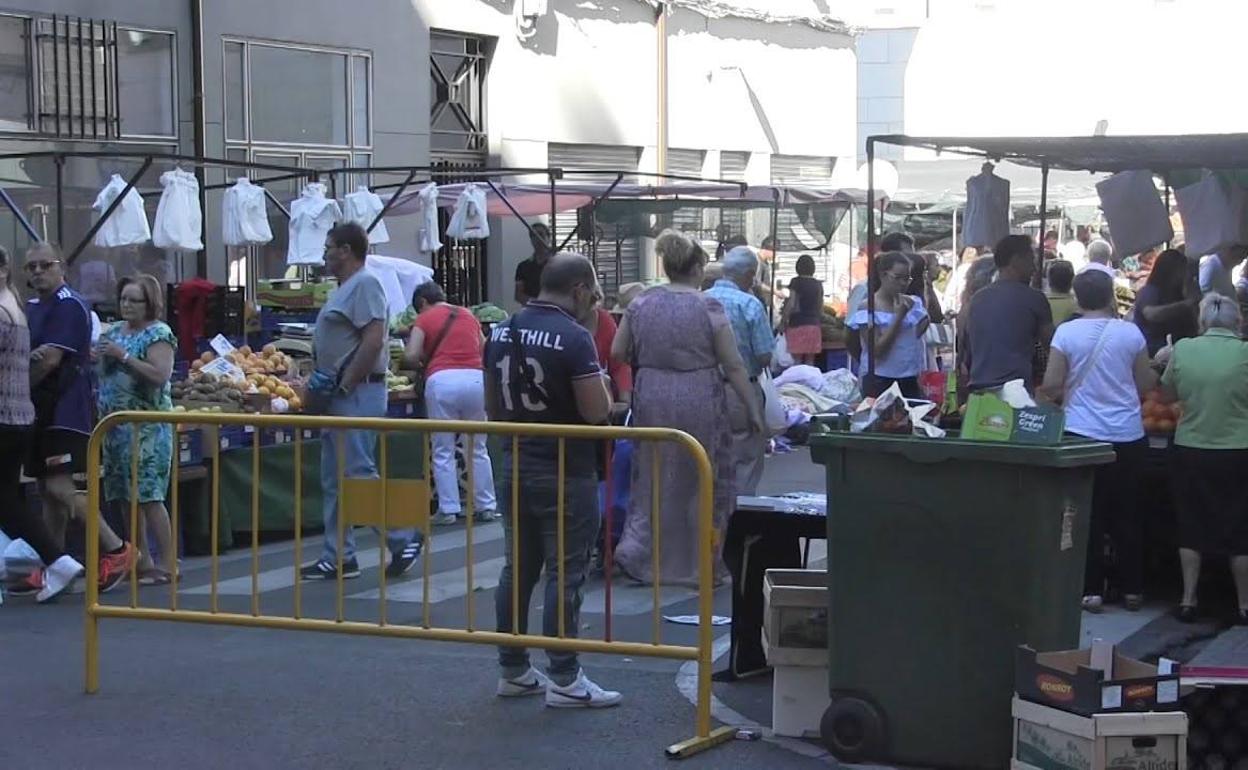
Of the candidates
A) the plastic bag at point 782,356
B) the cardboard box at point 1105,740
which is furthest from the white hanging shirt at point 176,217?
the cardboard box at point 1105,740

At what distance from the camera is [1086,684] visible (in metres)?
5.52

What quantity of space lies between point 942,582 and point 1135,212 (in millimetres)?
7103

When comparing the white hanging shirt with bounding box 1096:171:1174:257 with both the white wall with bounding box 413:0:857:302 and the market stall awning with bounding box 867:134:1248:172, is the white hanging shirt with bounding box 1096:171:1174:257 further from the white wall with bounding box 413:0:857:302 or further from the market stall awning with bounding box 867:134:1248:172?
the white wall with bounding box 413:0:857:302

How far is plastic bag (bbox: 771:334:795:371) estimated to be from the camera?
17578mm

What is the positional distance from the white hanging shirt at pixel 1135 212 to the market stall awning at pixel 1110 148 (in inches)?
15.4

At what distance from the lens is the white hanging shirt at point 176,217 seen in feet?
46.9

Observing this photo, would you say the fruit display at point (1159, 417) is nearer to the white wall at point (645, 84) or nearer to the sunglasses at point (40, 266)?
the sunglasses at point (40, 266)

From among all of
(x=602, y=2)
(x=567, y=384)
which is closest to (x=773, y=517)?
(x=567, y=384)

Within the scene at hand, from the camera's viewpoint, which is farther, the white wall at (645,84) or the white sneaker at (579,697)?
the white wall at (645,84)

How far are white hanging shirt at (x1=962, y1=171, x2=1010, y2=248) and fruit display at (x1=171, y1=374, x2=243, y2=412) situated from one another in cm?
497

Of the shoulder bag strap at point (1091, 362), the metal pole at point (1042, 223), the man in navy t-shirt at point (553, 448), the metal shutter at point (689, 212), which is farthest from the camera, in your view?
the metal shutter at point (689, 212)

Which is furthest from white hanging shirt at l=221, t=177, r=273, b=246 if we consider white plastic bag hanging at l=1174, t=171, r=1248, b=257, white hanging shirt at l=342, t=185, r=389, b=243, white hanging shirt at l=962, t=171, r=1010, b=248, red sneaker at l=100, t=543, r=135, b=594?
white plastic bag hanging at l=1174, t=171, r=1248, b=257

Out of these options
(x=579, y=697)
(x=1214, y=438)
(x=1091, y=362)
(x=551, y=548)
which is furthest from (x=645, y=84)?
(x=579, y=697)

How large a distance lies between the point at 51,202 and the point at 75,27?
5.63 ft
